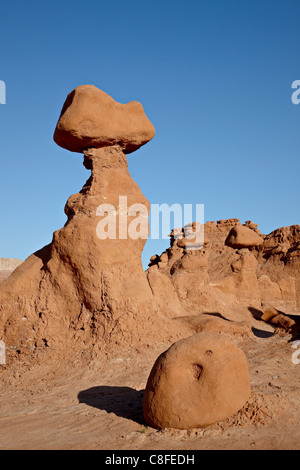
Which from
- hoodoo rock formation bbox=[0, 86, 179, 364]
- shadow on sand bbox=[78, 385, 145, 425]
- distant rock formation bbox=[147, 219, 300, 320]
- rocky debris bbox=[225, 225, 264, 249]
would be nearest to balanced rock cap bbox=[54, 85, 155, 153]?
hoodoo rock formation bbox=[0, 86, 179, 364]

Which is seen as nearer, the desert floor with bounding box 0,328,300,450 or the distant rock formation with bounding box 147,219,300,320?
the desert floor with bounding box 0,328,300,450

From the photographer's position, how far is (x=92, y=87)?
8273mm

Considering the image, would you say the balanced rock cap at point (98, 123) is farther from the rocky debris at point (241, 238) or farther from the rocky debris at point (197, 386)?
the rocky debris at point (241, 238)

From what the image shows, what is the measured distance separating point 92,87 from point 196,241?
311 inches

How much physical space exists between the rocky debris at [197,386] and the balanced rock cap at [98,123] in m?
4.85

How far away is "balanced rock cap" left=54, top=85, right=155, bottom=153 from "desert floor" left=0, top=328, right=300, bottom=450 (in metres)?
3.82

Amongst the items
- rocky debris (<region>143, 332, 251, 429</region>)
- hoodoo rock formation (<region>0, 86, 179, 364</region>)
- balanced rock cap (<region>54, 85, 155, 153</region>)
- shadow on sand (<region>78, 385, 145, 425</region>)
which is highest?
balanced rock cap (<region>54, 85, 155, 153</region>)

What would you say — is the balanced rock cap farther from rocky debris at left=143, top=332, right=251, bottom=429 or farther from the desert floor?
rocky debris at left=143, top=332, right=251, bottom=429

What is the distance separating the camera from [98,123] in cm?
799

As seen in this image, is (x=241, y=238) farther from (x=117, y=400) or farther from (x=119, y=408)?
(x=119, y=408)

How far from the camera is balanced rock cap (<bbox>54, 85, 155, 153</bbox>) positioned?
7.94m

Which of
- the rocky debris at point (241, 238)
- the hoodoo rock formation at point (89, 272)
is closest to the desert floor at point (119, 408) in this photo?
the hoodoo rock formation at point (89, 272)
